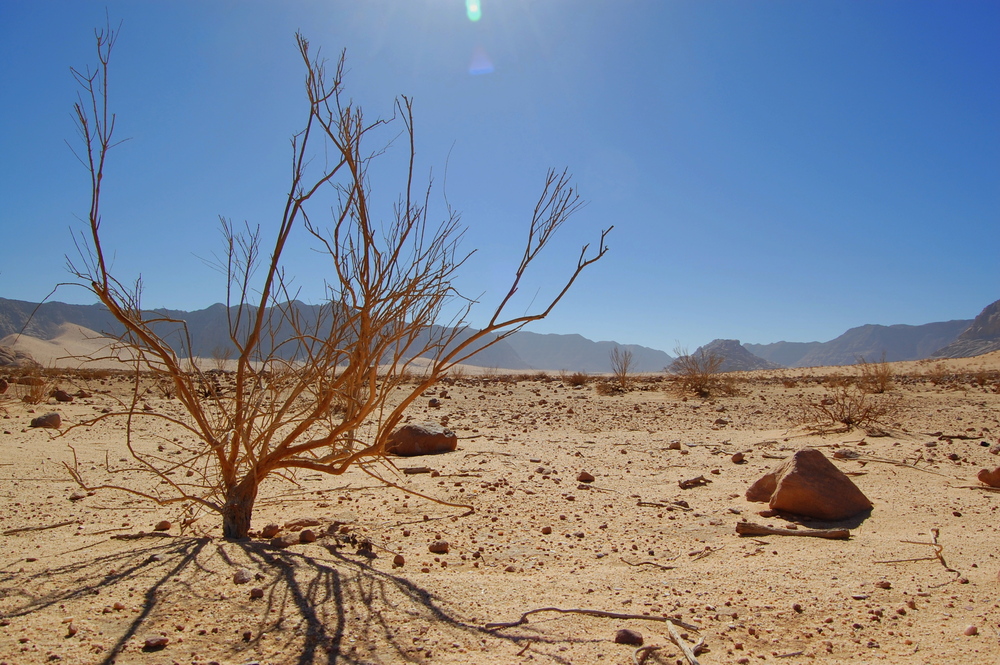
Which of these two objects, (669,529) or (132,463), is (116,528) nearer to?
(132,463)

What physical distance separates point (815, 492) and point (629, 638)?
8.11ft

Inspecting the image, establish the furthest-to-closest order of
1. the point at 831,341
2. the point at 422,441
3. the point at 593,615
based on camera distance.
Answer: the point at 831,341, the point at 422,441, the point at 593,615

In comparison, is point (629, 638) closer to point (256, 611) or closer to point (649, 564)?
point (649, 564)

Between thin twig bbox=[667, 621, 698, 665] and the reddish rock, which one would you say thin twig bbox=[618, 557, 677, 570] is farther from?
the reddish rock

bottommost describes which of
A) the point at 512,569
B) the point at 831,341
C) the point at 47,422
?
the point at 512,569

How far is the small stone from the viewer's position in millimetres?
2199

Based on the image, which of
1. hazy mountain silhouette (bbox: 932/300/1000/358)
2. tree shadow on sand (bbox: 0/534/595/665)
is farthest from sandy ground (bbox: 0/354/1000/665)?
hazy mountain silhouette (bbox: 932/300/1000/358)

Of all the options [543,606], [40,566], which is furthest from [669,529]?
[40,566]

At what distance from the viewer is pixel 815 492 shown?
415cm

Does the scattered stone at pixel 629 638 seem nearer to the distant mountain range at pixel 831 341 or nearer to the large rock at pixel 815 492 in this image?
the large rock at pixel 815 492

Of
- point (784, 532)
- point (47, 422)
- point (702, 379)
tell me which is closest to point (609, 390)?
point (702, 379)

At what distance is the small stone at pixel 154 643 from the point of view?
7.22 ft

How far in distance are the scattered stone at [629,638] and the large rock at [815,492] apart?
7.81 feet

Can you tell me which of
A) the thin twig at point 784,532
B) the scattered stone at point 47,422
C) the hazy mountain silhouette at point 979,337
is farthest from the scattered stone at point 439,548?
the hazy mountain silhouette at point 979,337
